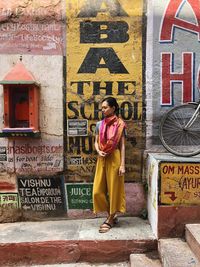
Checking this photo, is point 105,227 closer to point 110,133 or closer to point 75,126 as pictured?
point 110,133

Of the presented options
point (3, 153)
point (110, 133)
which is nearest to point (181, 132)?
point (110, 133)

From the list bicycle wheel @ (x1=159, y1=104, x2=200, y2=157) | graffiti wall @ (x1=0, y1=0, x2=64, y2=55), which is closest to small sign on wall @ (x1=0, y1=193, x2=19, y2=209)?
graffiti wall @ (x1=0, y1=0, x2=64, y2=55)

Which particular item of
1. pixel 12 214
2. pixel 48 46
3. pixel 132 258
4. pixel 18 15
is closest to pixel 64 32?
pixel 48 46

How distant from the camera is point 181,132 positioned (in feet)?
16.7

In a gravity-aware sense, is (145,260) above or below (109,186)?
below

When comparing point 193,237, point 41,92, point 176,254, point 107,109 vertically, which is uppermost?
point 41,92

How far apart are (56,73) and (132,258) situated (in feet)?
9.26

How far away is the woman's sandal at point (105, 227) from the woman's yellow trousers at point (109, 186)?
0.65 feet

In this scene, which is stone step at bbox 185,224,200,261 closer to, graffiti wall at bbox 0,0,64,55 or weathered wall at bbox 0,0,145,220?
weathered wall at bbox 0,0,145,220

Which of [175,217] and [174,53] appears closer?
[175,217]

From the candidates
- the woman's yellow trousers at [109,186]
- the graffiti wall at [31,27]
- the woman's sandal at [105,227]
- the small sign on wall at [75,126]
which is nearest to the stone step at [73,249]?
the woman's sandal at [105,227]

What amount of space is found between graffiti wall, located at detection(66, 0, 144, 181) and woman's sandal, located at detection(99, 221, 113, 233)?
0.82 metres

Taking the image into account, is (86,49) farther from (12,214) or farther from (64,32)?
(12,214)

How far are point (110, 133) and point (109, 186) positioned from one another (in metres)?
0.72
